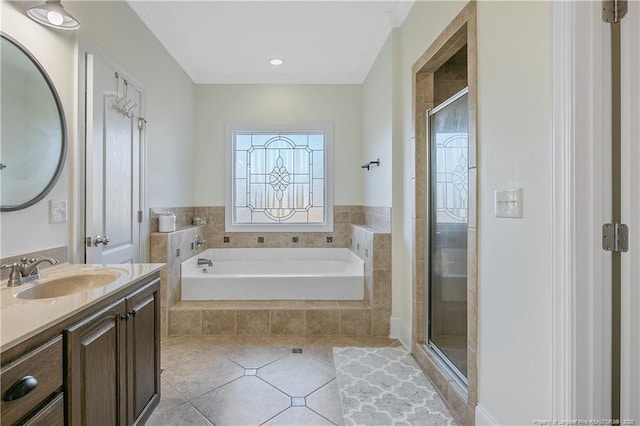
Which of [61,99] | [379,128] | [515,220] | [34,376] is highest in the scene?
[379,128]

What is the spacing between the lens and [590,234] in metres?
1.13

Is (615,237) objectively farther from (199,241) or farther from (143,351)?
(199,241)

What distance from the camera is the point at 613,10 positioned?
1141 mm

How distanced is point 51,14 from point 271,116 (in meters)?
2.86

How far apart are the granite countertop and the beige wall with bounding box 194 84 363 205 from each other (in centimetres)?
273

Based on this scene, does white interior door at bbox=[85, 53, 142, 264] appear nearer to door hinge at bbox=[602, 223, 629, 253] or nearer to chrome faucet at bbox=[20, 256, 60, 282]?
chrome faucet at bbox=[20, 256, 60, 282]

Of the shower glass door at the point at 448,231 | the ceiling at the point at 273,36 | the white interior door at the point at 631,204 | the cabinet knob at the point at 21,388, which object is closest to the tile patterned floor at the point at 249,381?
the shower glass door at the point at 448,231

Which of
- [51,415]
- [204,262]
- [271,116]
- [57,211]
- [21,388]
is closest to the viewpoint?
[21,388]

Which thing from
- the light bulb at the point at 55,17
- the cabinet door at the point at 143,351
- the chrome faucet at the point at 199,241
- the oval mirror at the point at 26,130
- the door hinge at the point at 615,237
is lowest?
the cabinet door at the point at 143,351

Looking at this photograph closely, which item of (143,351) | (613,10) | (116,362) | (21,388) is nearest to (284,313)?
(143,351)

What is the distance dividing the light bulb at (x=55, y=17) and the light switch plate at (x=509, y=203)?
222 centimetres

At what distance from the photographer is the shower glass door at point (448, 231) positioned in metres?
2.10

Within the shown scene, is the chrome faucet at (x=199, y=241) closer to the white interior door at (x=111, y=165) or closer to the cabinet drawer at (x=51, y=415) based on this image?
the white interior door at (x=111, y=165)

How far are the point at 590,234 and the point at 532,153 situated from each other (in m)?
0.37
